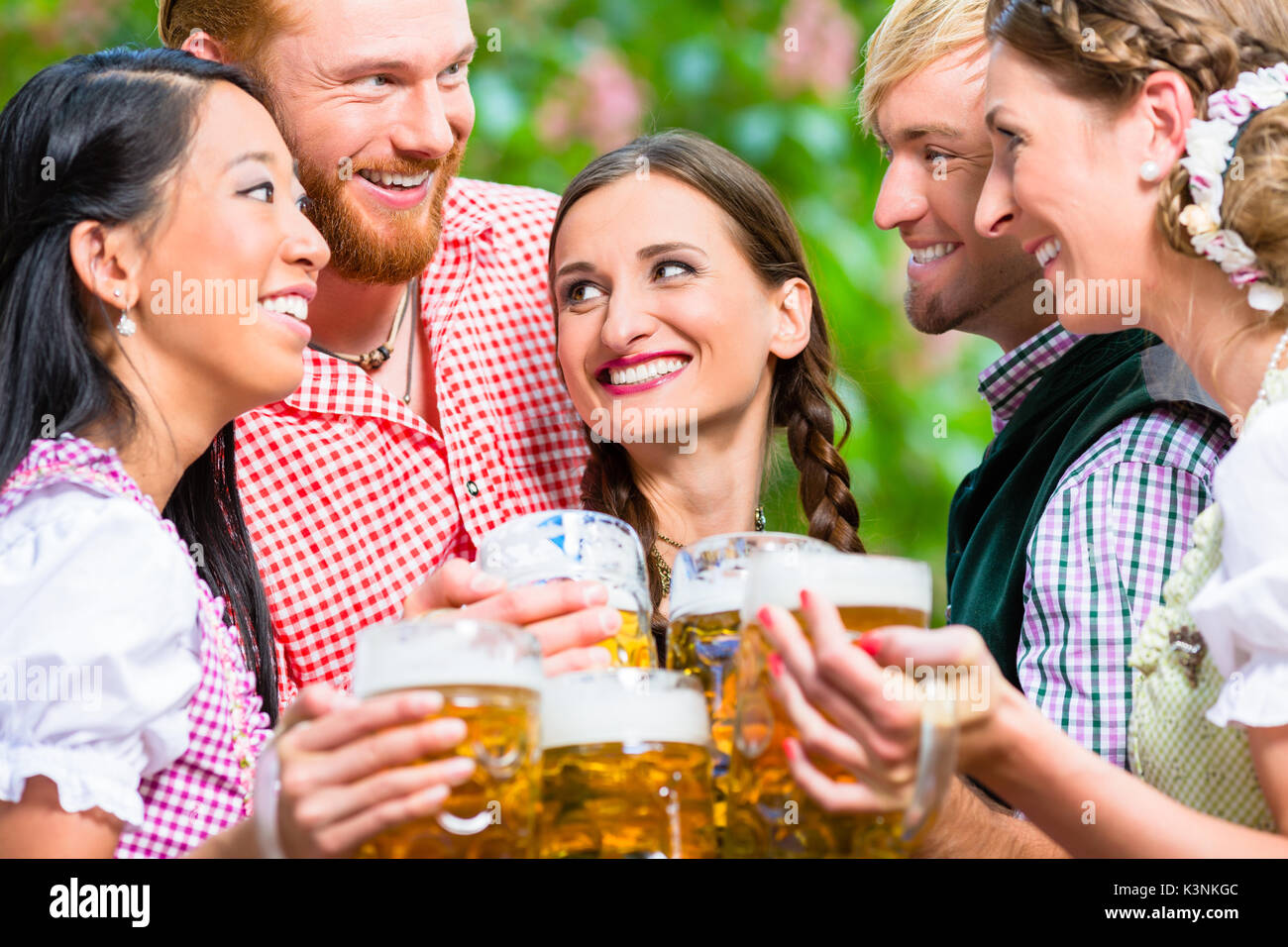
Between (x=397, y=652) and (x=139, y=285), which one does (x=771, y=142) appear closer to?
(x=139, y=285)

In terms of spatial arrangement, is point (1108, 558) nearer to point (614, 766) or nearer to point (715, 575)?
point (715, 575)

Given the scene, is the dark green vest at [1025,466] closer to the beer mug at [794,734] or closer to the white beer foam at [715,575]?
the white beer foam at [715,575]

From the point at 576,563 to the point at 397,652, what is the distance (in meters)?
0.33

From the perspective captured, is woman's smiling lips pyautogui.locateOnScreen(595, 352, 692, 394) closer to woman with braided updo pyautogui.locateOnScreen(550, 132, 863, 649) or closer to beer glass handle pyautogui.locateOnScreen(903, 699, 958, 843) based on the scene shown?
woman with braided updo pyautogui.locateOnScreen(550, 132, 863, 649)

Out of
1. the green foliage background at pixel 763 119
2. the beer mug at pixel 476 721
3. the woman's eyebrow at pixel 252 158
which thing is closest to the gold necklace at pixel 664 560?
the woman's eyebrow at pixel 252 158

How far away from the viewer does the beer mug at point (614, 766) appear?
105cm

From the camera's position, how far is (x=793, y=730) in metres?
1.02

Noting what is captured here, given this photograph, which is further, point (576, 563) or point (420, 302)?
point (420, 302)

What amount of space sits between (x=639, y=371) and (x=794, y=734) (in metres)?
1.17

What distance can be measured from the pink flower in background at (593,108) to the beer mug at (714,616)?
272 centimetres

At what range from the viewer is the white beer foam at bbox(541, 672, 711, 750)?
3.43 feet

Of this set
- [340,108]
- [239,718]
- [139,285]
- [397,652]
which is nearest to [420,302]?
[340,108]

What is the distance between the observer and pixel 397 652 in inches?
39.2

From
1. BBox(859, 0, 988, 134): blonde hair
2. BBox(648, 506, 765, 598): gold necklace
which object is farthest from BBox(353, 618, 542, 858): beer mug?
BBox(859, 0, 988, 134): blonde hair
